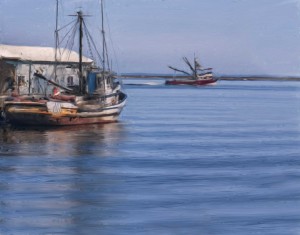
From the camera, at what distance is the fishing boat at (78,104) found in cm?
3438

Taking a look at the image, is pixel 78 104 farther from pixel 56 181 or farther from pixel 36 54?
pixel 56 181

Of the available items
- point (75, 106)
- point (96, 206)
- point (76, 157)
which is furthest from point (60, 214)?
point (75, 106)

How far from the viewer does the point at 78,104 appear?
36.8 metres

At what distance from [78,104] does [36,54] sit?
13.9m

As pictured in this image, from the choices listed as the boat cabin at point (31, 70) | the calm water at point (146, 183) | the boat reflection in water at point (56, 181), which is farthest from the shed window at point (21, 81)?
the boat reflection in water at point (56, 181)

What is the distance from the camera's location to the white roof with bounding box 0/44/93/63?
4762 cm

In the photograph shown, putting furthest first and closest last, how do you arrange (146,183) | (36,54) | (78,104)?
(36,54) → (78,104) → (146,183)

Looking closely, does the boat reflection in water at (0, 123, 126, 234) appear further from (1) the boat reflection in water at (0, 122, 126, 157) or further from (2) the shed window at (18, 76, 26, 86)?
(2) the shed window at (18, 76, 26, 86)

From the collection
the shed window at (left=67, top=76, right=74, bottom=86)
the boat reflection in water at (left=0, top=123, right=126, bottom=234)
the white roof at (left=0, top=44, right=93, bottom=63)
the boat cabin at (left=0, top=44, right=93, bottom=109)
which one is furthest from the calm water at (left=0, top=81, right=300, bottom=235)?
the white roof at (left=0, top=44, right=93, bottom=63)

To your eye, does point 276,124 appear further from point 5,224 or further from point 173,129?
point 5,224

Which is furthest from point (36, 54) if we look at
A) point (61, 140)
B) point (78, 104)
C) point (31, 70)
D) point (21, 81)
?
point (61, 140)

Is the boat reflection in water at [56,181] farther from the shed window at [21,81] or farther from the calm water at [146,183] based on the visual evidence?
the shed window at [21,81]

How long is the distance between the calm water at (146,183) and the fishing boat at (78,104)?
80cm

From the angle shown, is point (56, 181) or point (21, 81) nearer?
point (56, 181)
